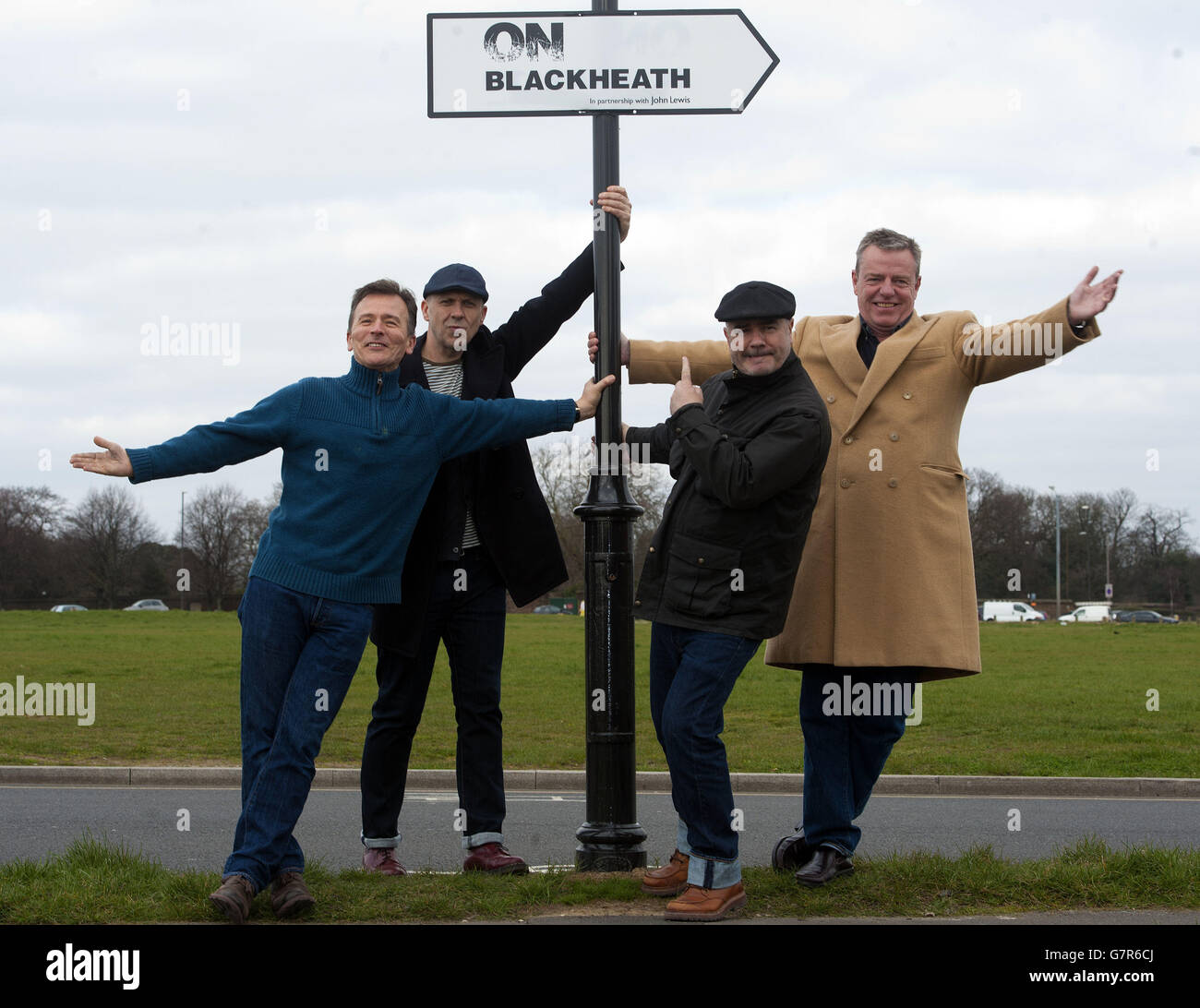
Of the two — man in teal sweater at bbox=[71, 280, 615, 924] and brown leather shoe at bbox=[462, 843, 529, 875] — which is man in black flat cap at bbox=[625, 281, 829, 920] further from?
man in teal sweater at bbox=[71, 280, 615, 924]

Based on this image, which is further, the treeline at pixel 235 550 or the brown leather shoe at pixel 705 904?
the treeline at pixel 235 550

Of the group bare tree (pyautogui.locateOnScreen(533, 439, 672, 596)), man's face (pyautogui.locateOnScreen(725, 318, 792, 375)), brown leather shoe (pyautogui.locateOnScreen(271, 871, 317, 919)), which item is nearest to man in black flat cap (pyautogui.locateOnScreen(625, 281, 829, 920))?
man's face (pyautogui.locateOnScreen(725, 318, 792, 375))

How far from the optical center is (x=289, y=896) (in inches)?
154

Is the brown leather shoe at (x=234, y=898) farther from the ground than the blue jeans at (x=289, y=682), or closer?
closer

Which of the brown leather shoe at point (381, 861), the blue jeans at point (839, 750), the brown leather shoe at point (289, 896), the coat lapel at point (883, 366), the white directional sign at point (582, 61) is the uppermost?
the white directional sign at point (582, 61)

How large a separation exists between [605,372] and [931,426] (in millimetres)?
1233

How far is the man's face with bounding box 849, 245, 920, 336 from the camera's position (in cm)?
473

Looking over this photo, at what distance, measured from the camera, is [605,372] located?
186 inches

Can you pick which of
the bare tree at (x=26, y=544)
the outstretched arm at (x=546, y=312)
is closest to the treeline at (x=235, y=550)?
the bare tree at (x=26, y=544)

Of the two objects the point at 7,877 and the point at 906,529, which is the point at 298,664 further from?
the point at 906,529

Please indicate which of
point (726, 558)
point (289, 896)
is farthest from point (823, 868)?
point (289, 896)

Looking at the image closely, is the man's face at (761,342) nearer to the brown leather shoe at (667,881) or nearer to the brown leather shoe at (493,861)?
the brown leather shoe at (667,881)

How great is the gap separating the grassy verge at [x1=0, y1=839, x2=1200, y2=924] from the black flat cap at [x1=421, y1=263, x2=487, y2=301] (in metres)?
2.20

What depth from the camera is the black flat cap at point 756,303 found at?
13.7 feet
